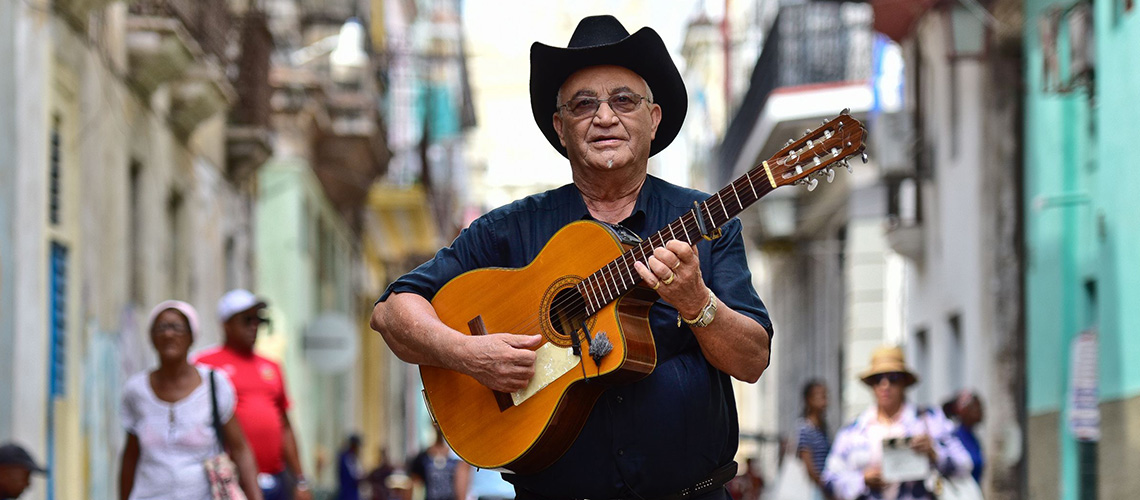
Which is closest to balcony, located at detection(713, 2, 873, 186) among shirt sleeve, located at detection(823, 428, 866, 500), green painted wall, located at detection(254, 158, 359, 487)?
green painted wall, located at detection(254, 158, 359, 487)

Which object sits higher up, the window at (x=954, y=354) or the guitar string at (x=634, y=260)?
the guitar string at (x=634, y=260)

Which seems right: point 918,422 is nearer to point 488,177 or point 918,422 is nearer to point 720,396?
point 720,396

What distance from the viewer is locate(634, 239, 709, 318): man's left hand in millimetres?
4391

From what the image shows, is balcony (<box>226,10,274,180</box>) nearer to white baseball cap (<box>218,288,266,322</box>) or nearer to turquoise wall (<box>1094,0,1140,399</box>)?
turquoise wall (<box>1094,0,1140,399</box>)

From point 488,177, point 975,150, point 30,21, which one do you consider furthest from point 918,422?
point 488,177

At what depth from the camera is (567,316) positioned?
15.6 feet

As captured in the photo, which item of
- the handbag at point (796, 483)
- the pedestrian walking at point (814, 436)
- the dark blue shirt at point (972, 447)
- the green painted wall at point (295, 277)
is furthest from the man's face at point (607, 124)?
the green painted wall at point (295, 277)

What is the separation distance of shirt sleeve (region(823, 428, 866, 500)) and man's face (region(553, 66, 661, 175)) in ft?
21.4

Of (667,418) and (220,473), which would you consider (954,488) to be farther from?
(667,418)

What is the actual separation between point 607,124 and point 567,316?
19.3 inches

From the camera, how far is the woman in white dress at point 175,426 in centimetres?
906

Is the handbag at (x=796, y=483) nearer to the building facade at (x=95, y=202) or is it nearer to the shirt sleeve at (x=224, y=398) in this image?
the building facade at (x=95, y=202)

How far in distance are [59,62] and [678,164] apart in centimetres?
5330

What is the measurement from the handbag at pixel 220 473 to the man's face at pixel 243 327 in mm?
1530
